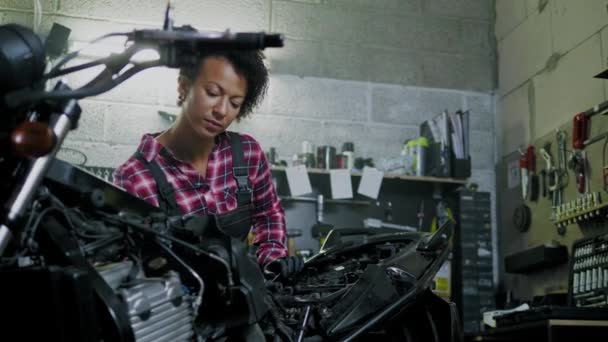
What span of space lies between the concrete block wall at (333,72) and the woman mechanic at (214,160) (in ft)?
6.38

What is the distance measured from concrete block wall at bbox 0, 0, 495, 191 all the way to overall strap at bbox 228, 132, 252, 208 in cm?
196

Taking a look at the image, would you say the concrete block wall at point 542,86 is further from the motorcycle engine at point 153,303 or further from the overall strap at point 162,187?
the motorcycle engine at point 153,303

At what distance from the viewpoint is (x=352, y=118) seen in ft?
13.6

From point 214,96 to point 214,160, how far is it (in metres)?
0.26

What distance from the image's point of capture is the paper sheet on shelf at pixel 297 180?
377 cm

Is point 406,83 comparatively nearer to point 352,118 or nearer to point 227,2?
Answer: point 352,118

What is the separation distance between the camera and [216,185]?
1925mm

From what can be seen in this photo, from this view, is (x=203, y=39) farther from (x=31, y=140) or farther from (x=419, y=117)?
(x=419, y=117)

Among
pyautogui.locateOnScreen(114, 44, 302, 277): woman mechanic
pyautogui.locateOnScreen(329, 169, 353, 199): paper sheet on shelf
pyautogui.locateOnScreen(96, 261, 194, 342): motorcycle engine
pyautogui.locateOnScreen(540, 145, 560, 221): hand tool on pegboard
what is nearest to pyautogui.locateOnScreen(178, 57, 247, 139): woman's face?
pyautogui.locateOnScreen(114, 44, 302, 277): woman mechanic

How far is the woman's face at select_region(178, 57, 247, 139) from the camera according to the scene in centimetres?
173

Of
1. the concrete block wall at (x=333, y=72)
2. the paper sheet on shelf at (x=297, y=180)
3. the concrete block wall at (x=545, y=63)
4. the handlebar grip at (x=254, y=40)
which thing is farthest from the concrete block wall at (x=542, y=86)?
the handlebar grip at (x=254, y=40)

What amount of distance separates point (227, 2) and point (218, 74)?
2.51 metres

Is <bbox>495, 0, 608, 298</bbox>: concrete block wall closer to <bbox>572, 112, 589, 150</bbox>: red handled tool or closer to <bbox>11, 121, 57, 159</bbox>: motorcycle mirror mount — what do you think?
<bbox>572, 112, 589, 150</bbox>: red handled tool

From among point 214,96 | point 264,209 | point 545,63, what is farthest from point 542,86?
point 214,96
